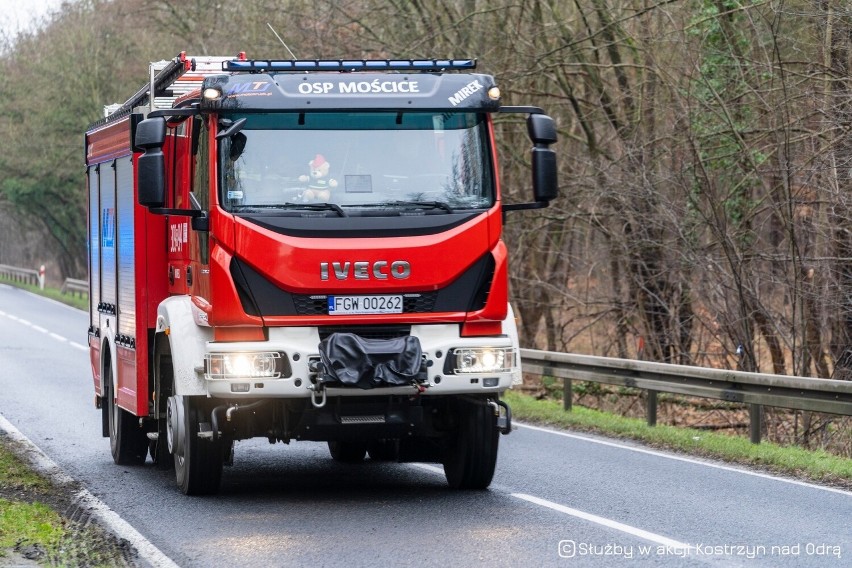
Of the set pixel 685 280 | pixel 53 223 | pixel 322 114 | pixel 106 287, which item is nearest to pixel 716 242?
pixel 685 280

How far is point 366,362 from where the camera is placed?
893 centimetres

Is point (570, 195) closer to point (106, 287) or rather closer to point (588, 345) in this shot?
point (588, 345)

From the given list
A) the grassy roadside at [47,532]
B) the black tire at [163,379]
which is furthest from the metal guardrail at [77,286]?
the grassy roadside at [47,532]

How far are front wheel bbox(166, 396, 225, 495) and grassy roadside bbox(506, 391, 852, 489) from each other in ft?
15.6

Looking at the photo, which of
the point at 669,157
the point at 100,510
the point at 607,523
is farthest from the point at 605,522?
the point at 669,157

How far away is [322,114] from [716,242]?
10.3m

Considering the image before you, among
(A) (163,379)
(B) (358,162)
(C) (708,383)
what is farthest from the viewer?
(C) (708,383)

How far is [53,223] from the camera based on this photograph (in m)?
57.2

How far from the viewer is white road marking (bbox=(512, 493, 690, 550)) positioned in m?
7.86

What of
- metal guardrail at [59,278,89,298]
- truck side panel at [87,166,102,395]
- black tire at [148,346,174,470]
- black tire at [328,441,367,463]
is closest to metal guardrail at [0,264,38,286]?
metal guardrail at [59,278,89,298]

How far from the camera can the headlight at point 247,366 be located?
897cm

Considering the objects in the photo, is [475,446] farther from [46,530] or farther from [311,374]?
[46,530]

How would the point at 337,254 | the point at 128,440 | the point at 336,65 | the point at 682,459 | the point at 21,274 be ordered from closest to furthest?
1. the point at 337,254
2. the point at 336,65
3. the point at 128,440
4. the point at 682,459
5. the point at 21,274

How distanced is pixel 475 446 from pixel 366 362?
4.49 ft
